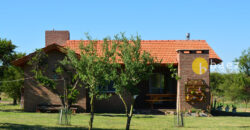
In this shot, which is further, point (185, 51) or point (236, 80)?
point (236, 80)

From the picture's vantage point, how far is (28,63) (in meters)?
20.6

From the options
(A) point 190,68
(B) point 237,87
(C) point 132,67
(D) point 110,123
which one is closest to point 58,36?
(A) point 190,68

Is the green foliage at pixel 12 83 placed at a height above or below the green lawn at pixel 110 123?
above

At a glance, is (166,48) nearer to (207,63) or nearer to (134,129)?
(207,63)

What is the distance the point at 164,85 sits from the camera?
2388cm

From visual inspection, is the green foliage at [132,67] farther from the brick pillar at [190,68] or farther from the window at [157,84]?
the window at [157,84]

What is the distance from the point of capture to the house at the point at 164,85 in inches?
831

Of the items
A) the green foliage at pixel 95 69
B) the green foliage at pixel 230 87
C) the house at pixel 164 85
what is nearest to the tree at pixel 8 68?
the house at pixel 164 85

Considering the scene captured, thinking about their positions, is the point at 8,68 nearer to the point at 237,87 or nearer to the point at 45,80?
the point at 45,80

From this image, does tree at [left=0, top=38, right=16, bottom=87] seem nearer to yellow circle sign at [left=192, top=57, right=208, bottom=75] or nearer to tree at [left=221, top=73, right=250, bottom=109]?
yellow circle sign at [left=192, top=57, right=208, bottom=75]

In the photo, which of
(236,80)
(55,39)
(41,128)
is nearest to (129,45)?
(41,128)

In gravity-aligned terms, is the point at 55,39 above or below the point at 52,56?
above

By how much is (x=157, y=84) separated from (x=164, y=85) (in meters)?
0.48

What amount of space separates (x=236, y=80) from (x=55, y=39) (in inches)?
642
